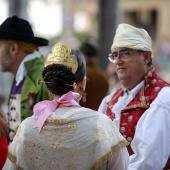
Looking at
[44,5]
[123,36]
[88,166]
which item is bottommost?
[44,5]

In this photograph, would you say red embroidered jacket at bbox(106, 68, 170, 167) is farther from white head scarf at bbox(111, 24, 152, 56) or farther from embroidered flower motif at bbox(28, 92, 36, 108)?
embroidered flower motif at bbox(28, 92, 36, 108)

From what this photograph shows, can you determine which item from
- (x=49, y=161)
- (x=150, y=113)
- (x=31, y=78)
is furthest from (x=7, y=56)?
(x=49, y=161)

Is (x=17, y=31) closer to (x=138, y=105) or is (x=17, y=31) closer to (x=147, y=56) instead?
(x=147, y=56)

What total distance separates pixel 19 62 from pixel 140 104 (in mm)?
1385

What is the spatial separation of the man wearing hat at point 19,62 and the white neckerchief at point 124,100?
88cm

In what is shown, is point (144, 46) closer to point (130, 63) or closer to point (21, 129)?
point (130, 63)

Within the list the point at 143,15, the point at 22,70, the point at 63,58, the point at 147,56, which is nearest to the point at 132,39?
the point at 147,56

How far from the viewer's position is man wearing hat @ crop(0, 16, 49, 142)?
559 cm

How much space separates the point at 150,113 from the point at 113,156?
79 centimetres

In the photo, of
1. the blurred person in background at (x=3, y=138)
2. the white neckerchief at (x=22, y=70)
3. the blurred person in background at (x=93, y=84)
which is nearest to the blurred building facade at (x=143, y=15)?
the blurred person in background at (x=93, y=84)

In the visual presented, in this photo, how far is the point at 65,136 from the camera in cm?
387

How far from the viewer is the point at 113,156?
392 cm

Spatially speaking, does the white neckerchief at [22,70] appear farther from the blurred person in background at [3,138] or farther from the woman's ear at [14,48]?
the blurred person in background at [3,138]

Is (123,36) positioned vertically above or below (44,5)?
above
